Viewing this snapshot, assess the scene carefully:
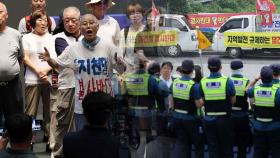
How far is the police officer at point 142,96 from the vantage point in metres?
5.93

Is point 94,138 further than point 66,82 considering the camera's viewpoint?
No

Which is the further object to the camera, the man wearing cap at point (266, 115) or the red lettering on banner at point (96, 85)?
the red lettering on banner at point (96, 85)

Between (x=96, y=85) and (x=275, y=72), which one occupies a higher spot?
(x=275, y=72)

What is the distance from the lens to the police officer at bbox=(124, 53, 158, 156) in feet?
19.5

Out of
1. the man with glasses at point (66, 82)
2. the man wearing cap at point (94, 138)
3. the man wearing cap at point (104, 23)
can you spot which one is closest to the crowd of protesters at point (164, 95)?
the man wearing cap at point (104, 23)

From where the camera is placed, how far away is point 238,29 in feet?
18.5

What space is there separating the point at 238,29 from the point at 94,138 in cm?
212

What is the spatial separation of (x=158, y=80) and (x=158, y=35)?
416mm

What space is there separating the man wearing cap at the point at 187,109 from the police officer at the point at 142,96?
0.77 feet

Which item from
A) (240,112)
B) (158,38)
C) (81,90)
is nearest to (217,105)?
(240,112)

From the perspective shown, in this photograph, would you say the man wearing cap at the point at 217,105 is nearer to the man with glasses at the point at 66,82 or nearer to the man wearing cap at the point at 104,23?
the man wearing cap at the point at 104,23

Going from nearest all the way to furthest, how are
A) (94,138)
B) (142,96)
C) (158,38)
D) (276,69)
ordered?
(94,138) < (276,69) < (158,38) < (142,96)

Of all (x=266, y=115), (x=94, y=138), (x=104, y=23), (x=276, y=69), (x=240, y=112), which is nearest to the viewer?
(x=94, y=138)

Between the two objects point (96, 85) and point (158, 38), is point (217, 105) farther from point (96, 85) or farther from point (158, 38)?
point (96, 85)
